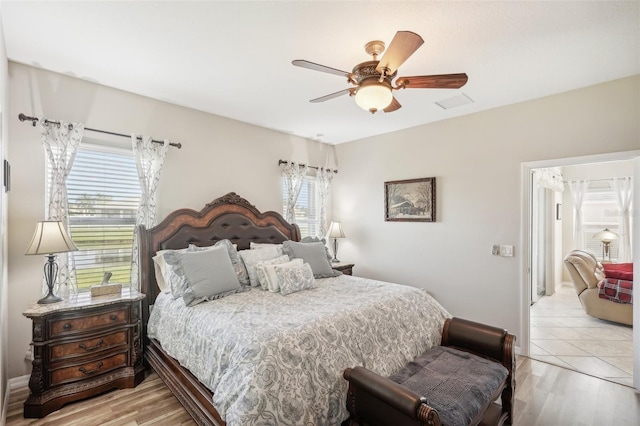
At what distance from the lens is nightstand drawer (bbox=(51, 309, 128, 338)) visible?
2.33 m

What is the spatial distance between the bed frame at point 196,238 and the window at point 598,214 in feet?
19.6

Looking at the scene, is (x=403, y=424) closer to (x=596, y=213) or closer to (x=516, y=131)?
(x=516, y=131)

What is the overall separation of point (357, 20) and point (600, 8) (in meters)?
1.53

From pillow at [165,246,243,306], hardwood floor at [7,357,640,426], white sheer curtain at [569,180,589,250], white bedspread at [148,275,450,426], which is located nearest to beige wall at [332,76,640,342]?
hardwood floor at [7,357,640,426]

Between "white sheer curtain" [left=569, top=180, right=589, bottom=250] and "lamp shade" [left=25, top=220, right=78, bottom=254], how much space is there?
8134mm

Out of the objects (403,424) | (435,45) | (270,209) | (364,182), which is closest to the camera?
(403,424)

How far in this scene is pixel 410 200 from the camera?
14.3 feet

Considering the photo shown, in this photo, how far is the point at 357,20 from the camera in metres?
2.02

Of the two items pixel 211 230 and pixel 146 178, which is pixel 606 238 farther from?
pixel 146 178

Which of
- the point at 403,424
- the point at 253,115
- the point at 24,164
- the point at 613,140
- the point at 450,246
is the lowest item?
the point at 403,424

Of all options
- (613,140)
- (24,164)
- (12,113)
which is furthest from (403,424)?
(12,113)

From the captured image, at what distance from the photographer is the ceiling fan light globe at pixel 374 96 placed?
2012 mm

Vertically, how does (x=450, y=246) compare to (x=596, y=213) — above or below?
below

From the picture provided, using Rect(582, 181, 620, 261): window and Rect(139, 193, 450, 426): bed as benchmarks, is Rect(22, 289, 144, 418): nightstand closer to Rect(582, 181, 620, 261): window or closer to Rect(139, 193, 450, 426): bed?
Rect(139, 193, 450, 426): bed
